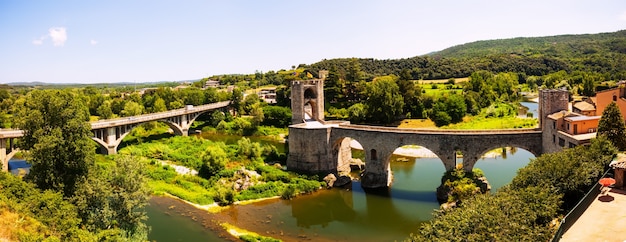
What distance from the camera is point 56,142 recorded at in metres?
22.3

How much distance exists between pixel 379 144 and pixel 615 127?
1553cm

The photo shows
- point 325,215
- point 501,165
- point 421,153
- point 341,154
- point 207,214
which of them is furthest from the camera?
point 421,153

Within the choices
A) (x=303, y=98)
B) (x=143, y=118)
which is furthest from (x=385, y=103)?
(x=143, y=118)

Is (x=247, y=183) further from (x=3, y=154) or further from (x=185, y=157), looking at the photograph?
(x=3, y=154)

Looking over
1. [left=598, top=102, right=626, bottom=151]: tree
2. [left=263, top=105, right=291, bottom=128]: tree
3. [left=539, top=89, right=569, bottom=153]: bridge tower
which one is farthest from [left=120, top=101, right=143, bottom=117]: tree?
[left=598, top=102, right=626, bottom=151]: tree

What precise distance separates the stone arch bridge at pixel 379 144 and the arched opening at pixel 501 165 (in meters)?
4.42

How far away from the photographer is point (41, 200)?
19.6 m

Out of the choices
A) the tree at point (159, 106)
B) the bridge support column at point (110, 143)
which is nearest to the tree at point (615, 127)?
the bridge support column at point (110, 143)

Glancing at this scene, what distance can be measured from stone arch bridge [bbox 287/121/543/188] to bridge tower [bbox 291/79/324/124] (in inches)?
33.9

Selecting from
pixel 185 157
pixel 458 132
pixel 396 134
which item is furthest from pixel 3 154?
pixel 458 132

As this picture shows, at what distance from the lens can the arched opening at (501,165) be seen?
34484mm

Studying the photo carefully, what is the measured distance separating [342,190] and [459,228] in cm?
1880

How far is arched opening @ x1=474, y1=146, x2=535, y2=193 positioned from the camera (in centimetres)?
3448

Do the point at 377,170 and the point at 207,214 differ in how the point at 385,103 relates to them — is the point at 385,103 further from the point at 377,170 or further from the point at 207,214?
the point at 207,214
